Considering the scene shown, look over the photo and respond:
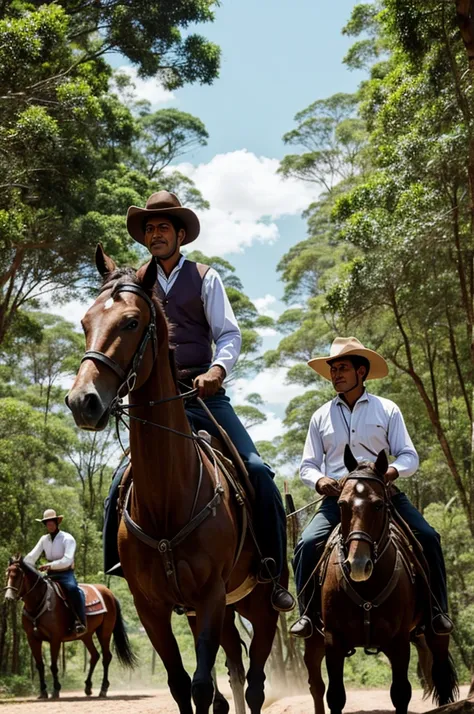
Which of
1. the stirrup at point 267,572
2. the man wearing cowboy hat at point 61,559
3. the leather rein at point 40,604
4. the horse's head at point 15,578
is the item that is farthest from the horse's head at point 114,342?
the leather rein at point 40,604

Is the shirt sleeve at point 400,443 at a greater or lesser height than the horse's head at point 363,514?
greater

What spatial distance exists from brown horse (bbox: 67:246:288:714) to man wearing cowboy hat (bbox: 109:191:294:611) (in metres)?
0.54

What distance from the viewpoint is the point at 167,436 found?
16.4ft

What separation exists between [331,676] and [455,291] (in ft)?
48.4

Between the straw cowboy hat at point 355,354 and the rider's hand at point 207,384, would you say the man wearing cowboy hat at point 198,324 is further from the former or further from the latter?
the straw cowboy hat at point 355,354

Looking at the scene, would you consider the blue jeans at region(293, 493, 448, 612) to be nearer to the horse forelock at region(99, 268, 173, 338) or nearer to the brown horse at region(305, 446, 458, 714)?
the brown horse at region(305, 446, 458, 714)

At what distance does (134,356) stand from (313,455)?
3.31 meters

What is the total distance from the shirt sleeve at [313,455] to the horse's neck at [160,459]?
7.21 ft

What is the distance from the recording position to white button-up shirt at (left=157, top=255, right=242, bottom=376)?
5.71 m

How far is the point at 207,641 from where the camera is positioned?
4797 millimetres

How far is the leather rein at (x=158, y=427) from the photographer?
432 cm

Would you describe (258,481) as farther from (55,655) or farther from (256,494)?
(55,655)

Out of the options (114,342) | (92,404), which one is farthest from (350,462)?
(92,404)

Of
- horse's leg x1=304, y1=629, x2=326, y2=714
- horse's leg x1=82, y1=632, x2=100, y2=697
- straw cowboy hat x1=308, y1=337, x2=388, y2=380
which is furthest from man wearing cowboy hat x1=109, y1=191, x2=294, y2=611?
horse's leg x1=82, y1=632, x2=100, y2=697
